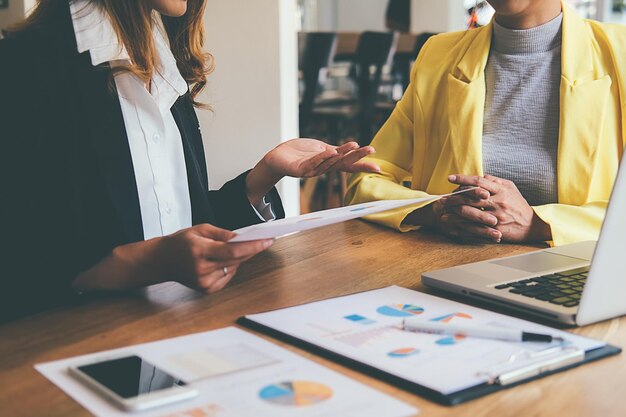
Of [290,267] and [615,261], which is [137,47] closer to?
[290,267]

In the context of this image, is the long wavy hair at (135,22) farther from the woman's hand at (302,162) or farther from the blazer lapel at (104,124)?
the woman's hand at (302,162)

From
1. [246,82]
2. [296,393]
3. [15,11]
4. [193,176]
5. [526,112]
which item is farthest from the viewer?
[246,82]

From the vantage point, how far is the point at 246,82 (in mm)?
2717

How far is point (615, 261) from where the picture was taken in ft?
2.66

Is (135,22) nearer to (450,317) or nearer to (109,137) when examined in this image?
(109,137)

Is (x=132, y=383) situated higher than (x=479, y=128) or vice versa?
(x=479, y=128)

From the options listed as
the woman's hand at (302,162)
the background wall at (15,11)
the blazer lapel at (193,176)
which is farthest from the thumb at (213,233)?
the background wall at (15,11)

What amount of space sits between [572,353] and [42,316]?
1.96 ft

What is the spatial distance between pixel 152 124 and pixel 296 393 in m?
0.77

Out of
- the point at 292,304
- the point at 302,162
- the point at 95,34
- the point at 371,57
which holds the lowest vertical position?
the point at 292,304

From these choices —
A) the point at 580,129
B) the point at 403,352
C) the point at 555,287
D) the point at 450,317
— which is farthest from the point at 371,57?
the point at 403,352

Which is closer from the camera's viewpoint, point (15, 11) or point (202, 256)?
point (202, 256)

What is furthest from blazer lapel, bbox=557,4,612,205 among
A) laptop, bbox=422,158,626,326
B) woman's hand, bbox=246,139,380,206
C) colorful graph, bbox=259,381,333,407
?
colorful graph, bbox=259,381,333,407

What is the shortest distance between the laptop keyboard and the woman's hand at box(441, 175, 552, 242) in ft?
0.91
